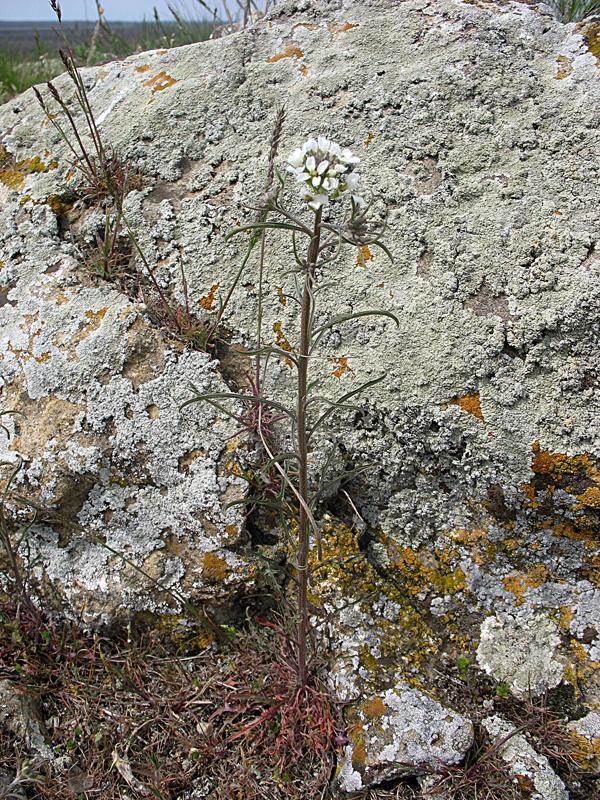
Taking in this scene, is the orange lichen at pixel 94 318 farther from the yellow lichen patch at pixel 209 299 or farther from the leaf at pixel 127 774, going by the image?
the leaf at pixel 127 774

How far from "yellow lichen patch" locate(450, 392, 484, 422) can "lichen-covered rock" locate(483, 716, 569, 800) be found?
1.03 meters

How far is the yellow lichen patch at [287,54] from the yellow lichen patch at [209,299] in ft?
4.17

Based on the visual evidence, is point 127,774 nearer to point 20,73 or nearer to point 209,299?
point 209,299

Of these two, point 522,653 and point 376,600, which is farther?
point 376,600

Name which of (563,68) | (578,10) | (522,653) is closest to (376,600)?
(522,653)

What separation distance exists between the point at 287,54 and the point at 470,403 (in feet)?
6.59

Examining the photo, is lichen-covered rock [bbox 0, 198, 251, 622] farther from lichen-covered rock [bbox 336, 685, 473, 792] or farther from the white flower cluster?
the white flower cluster

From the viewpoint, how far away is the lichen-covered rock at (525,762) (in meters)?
2.01

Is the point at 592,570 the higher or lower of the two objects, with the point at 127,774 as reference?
higher

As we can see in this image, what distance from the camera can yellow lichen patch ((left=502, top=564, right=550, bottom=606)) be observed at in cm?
228

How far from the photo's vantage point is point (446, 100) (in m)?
2.75

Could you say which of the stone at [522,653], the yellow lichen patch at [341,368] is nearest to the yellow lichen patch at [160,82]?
the yellow lichen patch at [341,368]

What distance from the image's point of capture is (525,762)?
207 cm

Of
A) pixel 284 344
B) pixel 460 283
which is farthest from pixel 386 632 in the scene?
pixel 460 283
